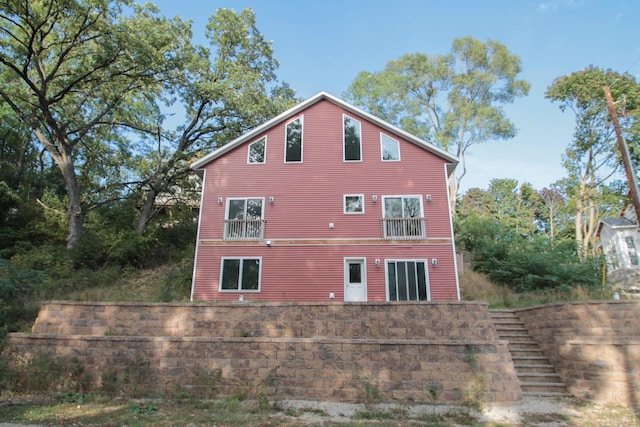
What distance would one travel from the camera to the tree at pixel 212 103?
1766 cm

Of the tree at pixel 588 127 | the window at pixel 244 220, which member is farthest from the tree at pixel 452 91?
the window at pixel 244 220

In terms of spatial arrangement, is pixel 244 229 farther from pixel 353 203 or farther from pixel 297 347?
pixel 297 347

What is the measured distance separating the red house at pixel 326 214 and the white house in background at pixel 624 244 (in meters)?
15.7

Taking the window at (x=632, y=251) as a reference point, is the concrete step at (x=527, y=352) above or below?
below

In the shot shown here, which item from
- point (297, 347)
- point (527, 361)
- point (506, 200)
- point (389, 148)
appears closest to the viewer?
point (297, 347)

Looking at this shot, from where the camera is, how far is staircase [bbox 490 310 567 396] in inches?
292

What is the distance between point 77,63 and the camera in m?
17.1

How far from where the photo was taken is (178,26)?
17.5 m

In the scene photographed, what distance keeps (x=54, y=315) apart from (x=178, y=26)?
49.9 feet

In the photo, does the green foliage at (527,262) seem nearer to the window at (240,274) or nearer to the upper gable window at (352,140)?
the upper gable window at (352,140)

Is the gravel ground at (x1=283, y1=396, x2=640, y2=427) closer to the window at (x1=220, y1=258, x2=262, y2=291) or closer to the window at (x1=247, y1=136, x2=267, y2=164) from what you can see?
the window at (x1=220, y1=258, x2=262, y2=291)

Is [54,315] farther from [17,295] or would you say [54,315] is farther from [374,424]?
[374,424]

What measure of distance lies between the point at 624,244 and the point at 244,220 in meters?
23.8

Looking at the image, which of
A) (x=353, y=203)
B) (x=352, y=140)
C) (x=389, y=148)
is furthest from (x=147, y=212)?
(x=389, y=148)
